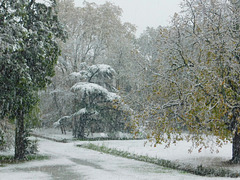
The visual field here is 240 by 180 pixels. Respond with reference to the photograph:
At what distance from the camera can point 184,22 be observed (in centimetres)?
1277

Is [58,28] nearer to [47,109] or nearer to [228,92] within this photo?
[228,92]

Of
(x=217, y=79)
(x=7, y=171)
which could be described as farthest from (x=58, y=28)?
(x=217, y=79)

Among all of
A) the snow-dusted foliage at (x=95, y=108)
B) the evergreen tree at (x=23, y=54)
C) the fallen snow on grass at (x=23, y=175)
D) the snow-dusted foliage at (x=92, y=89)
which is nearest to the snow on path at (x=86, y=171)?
the fallen snow on grass at (x=23, y=175)

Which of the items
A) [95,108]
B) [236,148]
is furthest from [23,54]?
[95,108]

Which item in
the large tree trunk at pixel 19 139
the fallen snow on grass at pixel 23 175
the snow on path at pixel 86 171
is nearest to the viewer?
the fallen snow on grass at pixel 23 175

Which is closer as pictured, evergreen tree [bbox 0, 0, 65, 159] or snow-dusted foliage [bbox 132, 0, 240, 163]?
snow-dusted foliage [bbox 132, 0, 240, 163]

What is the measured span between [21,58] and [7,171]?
4.10m

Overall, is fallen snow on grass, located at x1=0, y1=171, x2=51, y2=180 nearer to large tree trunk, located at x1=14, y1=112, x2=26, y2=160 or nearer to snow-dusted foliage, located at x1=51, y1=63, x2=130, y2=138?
large tree trunk, located at x1=14, y1=112, x2=26, y2=160

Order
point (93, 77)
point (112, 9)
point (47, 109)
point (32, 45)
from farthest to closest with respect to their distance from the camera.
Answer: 1. point (112, 9)
2. point (47, 109)
3. point (93, 77)
4. point (32, 45)

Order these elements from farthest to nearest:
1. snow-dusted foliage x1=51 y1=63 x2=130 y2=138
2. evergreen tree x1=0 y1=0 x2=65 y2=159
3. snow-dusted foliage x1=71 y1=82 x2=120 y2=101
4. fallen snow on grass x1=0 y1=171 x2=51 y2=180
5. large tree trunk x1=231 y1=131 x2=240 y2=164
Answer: snow-dusted foliage x1=51 y1=63 x2=130 y2=138 → snow-dusted foliage x1=71 y1=82 x2=120 y2=101 → large tree trunk x1=231 y1=131 x2=240 y2=164 → evergreen tree x1=0 y1=0 x2=65 y2=159 → fallen snow on grass x1=0 y1=171 x2=51 y2=180

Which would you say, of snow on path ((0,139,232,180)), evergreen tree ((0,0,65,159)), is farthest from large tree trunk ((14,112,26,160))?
snow on path ((0,139,232,180))

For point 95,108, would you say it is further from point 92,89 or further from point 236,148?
→ point 236,148

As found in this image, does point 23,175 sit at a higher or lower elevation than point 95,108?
lower

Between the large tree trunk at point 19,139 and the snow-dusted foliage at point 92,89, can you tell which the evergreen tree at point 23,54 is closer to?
the large tree trunk at point 19,139
